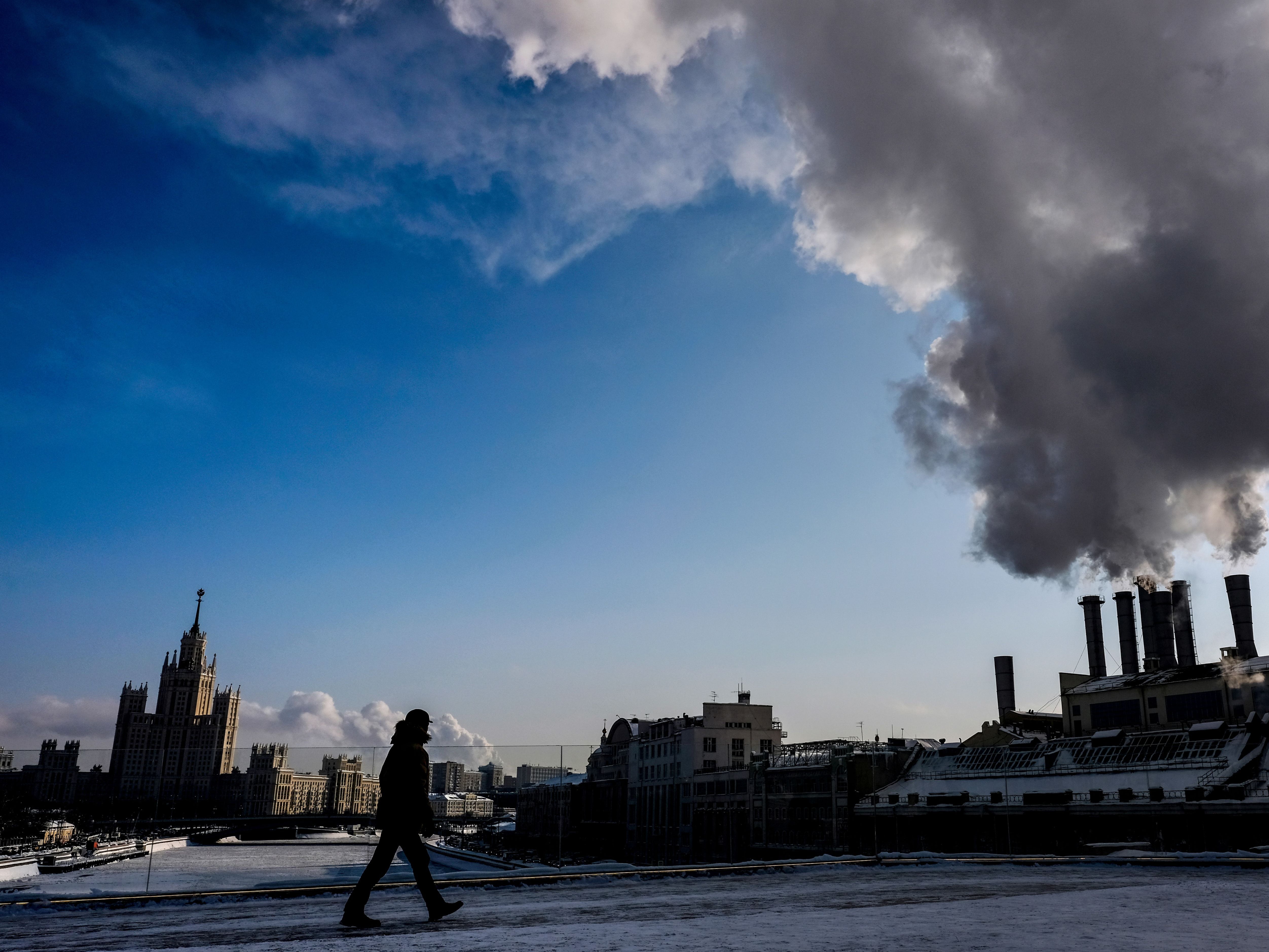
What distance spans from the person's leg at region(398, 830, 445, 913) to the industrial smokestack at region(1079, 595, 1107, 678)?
3615 inches

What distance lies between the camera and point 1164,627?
257 feet

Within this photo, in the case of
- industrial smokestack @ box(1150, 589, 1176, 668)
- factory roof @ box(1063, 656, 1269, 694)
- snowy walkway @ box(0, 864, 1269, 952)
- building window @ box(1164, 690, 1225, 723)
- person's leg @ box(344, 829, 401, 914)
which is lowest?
snowy walkway @ box(0, 864, 1269, 952)

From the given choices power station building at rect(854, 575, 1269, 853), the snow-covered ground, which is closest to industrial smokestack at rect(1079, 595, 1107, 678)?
power station building at rect(854, 575, 1269, 853)

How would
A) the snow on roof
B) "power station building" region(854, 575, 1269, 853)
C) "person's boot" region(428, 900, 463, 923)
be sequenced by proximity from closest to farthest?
"person's boot" region(428, 900, 463, 923), "power station building" region(854, 575, 1269, 853), the snow on roof

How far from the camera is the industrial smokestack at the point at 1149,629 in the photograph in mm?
78125

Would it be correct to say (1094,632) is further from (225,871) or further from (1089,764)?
(225,871)

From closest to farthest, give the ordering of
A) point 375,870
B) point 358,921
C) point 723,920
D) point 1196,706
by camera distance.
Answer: point 358,921 → point 375,870 → point 723,920 → point 1196,706

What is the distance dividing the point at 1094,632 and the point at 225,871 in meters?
88.3

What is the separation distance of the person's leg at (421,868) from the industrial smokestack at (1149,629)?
267ft

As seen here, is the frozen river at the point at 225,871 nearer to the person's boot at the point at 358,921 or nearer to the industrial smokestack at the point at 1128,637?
the person's boot at the point at 358,921

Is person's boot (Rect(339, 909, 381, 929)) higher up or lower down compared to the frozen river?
higher up

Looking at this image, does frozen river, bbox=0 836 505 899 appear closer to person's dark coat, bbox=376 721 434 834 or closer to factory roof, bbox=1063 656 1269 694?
person's dark coat, bbox=376 721 434 834

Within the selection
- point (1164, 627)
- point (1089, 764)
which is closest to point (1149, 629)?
point (1164, 627)

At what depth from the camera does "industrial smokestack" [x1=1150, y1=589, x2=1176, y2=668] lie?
78062 mm
